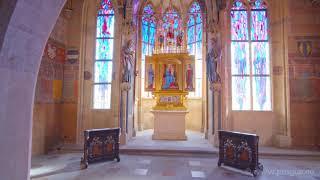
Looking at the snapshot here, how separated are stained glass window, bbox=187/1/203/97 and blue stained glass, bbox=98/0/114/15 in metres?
4.09

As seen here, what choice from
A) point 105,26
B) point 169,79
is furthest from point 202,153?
point 105,26

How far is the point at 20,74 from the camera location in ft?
4.71

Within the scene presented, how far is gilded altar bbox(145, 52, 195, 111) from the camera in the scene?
818cm

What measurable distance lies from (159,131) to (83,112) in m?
Result: 2.70

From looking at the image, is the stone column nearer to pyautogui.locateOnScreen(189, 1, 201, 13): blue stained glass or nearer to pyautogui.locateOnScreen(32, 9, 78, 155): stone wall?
pyautogui.locateOnScreen(32, 9, 78, 155): stone wall

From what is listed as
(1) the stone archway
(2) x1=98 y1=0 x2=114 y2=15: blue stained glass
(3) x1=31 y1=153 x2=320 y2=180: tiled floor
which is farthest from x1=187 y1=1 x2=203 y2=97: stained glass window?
(1) the stone archway

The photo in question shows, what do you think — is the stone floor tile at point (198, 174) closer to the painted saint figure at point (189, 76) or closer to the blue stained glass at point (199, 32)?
the painted saint figure at point (189, 76)

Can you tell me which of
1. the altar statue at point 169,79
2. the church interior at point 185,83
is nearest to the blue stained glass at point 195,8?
the church interior at point 185,83

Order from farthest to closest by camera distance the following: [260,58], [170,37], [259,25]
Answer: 1. [170,37]
2. [259,25]
3. [260,58]

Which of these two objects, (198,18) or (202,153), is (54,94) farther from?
(198,18)

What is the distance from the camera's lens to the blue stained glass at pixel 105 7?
8492 mm

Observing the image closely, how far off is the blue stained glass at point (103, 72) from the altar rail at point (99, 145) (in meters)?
2.97

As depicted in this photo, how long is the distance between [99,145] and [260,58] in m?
5.94

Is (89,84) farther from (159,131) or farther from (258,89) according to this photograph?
(258,89)
